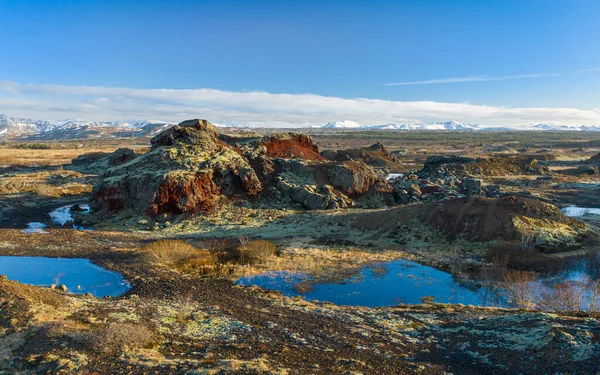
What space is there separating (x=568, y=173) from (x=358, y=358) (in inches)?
3243

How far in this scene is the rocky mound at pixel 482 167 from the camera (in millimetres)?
74625

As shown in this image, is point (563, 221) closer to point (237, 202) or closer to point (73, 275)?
point (237, 202)

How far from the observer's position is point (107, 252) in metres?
27.9

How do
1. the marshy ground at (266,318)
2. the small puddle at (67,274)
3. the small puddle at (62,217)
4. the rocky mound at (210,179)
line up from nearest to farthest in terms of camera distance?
the marshy ground at (266,318) → the small puddle at (67,274) → the small puddle at (62,217) → the rocky mound at (210,179)

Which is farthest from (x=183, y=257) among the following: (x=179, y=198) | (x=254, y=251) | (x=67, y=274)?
(x=179, y=198)

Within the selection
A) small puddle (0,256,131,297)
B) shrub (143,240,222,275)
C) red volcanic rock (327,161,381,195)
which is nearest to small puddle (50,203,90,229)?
small puddle (0,256,131,297)

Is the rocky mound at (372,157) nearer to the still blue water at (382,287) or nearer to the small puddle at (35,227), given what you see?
the small puddle at (35,227)

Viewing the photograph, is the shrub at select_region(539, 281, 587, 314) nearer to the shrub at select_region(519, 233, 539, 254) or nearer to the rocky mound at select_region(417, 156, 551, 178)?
the shrub at select_region(519, 233, 539, 254)

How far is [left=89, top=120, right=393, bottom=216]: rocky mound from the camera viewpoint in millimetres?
38344

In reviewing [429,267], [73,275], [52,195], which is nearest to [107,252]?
[73,275]

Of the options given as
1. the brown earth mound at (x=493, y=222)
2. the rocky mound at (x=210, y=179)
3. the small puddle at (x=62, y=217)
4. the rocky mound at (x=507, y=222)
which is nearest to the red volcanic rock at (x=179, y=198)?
the rocky mound at (x=210, y=179)

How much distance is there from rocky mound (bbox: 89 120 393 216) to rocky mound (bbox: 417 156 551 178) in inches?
1234

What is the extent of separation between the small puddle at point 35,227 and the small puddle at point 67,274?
7929 mm

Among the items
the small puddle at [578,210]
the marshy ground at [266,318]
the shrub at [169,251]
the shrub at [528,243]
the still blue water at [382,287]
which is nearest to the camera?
the marshy ground at [266,318]
